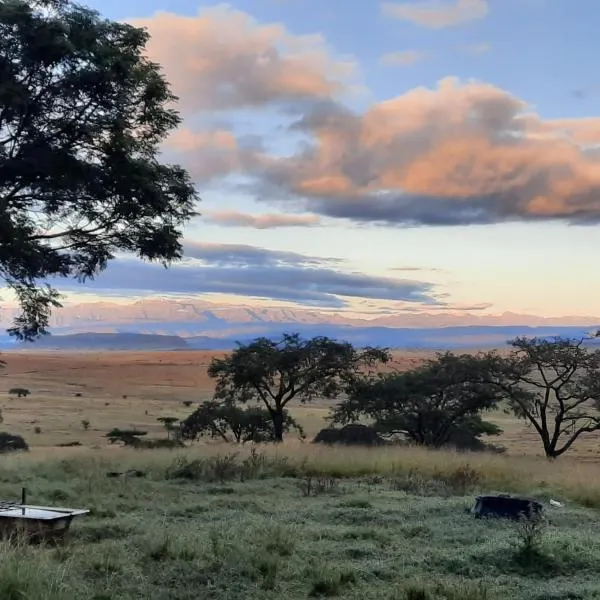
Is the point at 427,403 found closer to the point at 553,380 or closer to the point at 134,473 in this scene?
the point at 553,380

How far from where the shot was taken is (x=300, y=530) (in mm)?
10156

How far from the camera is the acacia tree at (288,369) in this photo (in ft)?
112

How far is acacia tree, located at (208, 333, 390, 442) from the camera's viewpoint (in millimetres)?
34156

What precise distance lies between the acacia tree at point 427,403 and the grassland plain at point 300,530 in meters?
11.8

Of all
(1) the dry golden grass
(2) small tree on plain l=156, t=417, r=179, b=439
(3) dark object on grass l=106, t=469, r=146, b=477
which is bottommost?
(1) the dry golden grass

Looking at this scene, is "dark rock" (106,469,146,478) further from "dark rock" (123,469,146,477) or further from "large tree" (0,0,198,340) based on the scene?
"large tree" (0,0,198,340)

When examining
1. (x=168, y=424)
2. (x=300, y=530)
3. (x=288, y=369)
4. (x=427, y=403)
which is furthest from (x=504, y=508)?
(x=168, y=424)

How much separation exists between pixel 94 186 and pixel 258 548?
222 inches

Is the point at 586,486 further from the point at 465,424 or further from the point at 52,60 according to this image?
the point at 465,424

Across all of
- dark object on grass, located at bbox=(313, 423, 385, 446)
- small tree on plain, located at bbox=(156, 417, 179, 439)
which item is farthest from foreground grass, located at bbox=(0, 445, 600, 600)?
small tree on plain, located at bbox=(156, 417, 179, 439)

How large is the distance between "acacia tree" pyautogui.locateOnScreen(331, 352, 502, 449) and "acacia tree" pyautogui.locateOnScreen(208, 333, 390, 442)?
1.22m

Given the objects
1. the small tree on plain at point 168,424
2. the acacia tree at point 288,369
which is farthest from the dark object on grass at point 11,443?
the small tree on plain at point 168,424

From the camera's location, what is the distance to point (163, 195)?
11.7 m

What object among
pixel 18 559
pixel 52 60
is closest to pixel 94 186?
pixel 52 60
